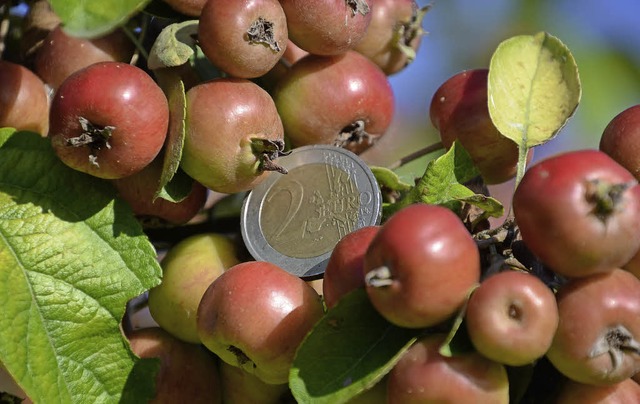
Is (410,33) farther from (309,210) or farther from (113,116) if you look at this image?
(113,116)

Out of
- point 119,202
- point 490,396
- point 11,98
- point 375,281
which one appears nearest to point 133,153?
point 119,202

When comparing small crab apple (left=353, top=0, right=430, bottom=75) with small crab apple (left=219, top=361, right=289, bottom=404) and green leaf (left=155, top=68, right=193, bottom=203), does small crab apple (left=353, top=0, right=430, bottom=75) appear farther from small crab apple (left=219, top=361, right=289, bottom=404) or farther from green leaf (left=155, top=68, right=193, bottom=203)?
small crab apple (left=219, top=361, right=289, bottom=404)

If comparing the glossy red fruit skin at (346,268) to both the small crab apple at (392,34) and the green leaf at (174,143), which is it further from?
the small crab apple at (392,34)

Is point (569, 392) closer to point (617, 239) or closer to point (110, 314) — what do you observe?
point (617, 239)

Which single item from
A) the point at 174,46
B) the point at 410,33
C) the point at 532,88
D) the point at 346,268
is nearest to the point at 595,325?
the point at 346,268

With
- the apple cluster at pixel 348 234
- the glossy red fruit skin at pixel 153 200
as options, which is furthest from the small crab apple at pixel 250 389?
the glossy red fruit skin at pixel 153 200

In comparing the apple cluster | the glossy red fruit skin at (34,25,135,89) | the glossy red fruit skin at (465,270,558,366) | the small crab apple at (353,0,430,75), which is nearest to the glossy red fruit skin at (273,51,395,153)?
the apple cluster
